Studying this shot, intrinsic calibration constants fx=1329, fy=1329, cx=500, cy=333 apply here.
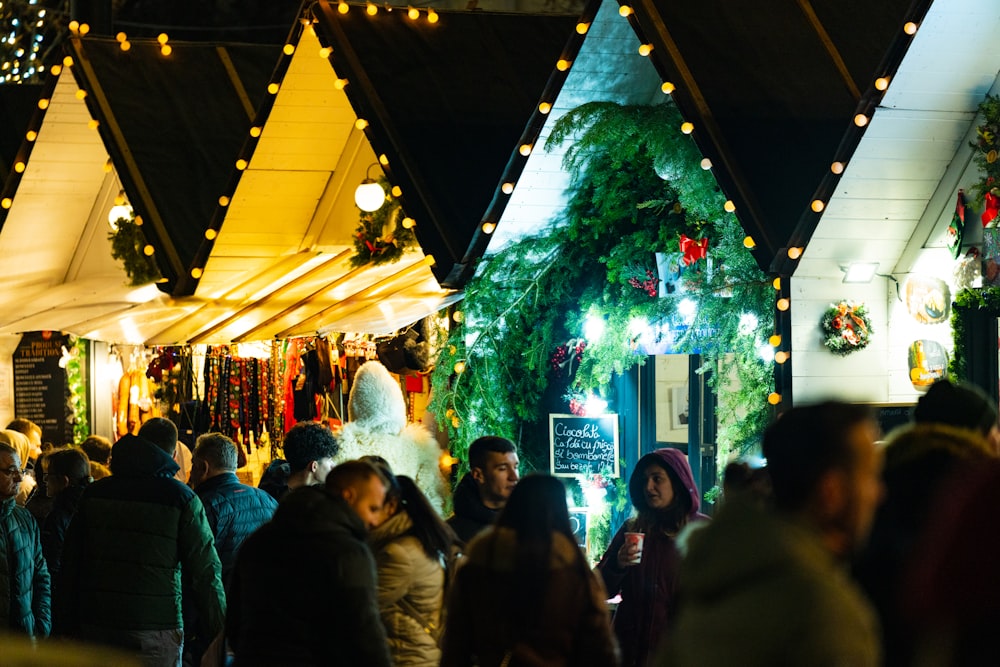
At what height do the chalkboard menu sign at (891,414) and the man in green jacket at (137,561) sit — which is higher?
the chalkboard menu sign at (891,414)

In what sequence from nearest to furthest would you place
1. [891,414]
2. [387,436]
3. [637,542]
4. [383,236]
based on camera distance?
[637,542] → [891,414] → [387,436] → [383,236]

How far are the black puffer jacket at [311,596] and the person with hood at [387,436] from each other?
4.01 m

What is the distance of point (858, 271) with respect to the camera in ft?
23.9

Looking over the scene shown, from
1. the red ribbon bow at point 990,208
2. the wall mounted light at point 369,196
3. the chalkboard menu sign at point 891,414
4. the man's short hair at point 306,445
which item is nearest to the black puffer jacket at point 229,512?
the man's short hair at point 306,445

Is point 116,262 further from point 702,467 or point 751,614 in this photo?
point 751,614

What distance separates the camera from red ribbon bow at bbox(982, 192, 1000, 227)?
22.0ft

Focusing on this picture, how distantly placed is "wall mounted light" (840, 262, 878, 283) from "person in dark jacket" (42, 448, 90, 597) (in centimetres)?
460

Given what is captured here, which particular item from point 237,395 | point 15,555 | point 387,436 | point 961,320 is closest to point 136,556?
point 15,555

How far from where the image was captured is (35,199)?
551 inches

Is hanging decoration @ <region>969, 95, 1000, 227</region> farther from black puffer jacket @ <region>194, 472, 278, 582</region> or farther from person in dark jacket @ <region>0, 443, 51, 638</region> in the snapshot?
person in dark jacket @ <region>0, 443, 51, 638</region>

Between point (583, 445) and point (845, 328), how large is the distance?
7.75 feet

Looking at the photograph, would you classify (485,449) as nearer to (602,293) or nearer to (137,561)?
(137,561)

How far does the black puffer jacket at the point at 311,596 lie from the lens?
4.48 m

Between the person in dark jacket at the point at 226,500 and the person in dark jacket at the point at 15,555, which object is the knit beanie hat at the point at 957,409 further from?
the person in dark jacket at the point at 15,555
